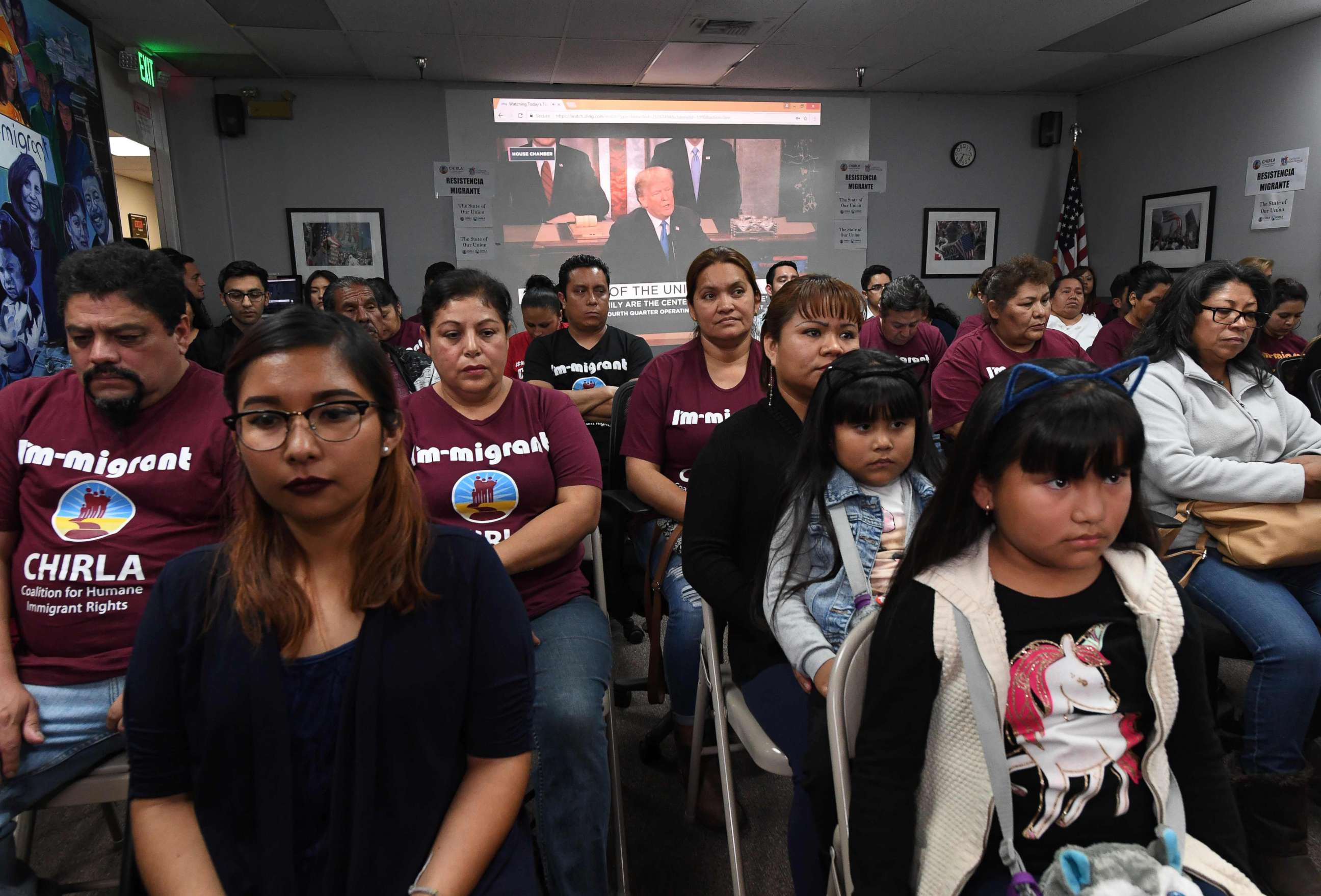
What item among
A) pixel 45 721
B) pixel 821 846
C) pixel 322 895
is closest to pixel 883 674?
pixel 821 846

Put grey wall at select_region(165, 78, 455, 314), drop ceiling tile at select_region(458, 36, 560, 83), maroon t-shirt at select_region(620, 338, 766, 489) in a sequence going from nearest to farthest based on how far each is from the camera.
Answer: maroon t-shirt at select_region(620, 338, 766, 489) → drop ceiling tile at select_region(458, 36, 560, 83) → grey wall at select_region(165, 78, 455, 314)

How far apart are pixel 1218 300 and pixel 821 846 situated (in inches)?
73.1

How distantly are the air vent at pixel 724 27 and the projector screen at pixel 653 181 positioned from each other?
4.65ft

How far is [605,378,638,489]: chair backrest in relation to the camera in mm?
2635

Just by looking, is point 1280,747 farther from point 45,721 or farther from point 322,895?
point 45,721

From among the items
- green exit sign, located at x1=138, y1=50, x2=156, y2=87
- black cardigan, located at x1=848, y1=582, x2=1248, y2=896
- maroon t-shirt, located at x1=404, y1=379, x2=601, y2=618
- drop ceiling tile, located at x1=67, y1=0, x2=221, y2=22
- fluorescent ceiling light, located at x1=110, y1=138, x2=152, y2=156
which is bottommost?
black cardigan, located at x1=848, y1=582, x2=1248, y2=896

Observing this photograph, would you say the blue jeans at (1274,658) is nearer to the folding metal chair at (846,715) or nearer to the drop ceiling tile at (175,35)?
the folding metal chair at (846,715)

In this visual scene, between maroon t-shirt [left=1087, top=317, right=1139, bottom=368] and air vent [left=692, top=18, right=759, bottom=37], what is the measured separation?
297cm

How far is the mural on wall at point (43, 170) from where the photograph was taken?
3447mm

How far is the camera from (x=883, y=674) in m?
1.08

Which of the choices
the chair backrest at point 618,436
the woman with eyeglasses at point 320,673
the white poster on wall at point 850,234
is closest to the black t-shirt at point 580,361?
the chair backrest at point 618,436

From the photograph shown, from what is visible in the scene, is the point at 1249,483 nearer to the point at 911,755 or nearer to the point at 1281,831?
the point at 1281,831

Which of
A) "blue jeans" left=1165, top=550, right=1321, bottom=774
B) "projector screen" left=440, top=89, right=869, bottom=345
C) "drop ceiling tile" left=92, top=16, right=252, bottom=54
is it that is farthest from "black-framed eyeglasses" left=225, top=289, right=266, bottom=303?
"blue jeans" left=1165, top=550, right=1321, bottom=774

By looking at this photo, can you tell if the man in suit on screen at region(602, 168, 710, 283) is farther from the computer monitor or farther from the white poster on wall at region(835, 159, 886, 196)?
the computer monitor
